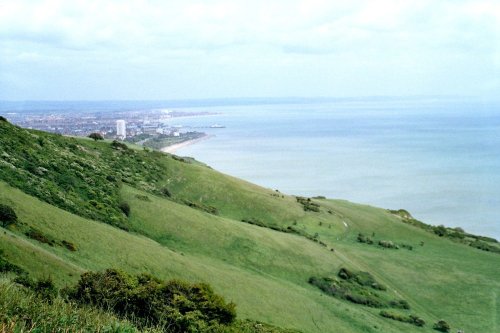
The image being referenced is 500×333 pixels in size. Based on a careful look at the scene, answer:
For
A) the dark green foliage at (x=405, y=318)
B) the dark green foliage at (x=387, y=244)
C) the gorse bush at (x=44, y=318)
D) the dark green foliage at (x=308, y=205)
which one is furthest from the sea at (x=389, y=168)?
the gorse bush at (x=44, y=318)

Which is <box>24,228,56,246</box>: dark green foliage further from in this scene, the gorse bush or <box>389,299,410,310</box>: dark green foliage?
<box>389,299,410,310</box>: dark green foliage

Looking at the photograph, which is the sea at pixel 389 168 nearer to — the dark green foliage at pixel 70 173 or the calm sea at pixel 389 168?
the calm sea at pixel 389 168

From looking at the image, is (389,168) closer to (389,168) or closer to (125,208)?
(389,168)

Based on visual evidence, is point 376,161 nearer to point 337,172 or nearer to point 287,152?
point 337,172

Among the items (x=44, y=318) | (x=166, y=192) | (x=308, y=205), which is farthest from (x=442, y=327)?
(x=44, y=318)

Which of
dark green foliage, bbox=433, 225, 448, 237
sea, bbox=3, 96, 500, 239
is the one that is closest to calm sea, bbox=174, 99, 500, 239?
sea, bbox=3, 96, 500, 239
